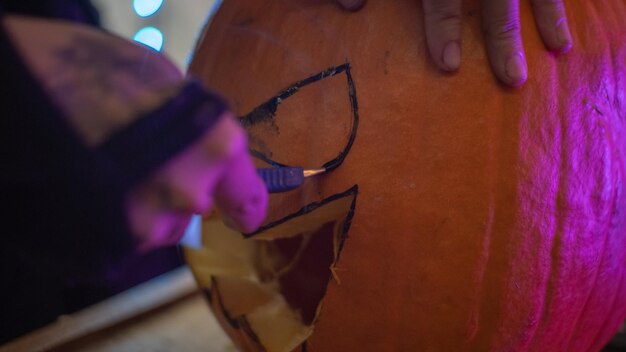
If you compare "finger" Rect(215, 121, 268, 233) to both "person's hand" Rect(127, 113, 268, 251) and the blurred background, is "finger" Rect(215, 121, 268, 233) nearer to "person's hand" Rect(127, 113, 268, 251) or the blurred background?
"person's hand" Rect(127, 113, 268, 251)

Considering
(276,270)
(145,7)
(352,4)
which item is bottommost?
(276,270)

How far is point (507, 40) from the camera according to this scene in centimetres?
54

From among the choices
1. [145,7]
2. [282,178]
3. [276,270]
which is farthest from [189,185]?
[145,7]

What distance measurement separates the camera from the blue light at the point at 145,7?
5.77 feet

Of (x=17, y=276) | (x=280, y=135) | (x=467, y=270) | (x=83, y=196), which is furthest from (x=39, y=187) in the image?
(x=17, y=276)

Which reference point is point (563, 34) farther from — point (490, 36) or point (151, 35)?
point (151, 35)

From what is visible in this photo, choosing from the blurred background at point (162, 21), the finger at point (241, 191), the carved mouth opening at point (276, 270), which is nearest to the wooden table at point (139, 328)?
the carved mouth opening at point (276, 270)

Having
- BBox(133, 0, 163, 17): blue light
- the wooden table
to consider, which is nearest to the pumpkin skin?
the wooden table

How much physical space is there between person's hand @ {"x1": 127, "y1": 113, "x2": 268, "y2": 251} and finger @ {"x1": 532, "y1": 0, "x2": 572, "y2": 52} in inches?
15.2

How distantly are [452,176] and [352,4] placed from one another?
0.22 meters

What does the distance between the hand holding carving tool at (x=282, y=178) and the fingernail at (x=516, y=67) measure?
231 millimetres

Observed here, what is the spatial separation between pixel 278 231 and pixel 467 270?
0.21 metres

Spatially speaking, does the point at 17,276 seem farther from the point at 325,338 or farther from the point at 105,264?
the point at 105,264

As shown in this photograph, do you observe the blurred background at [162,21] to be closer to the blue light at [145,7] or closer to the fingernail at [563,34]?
the blue light at [145,7]
